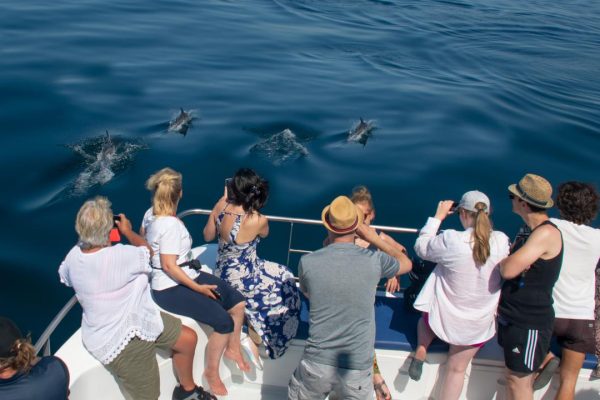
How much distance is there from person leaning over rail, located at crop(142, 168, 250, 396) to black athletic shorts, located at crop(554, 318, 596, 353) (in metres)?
2.71

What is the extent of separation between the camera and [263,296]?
5426mm

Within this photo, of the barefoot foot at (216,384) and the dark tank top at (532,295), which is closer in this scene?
the dark tank top at (532,295)

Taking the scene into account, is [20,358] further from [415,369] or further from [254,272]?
[415,369]

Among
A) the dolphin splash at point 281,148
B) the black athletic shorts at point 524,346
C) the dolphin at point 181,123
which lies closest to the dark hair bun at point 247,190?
the black athletic shorts at point 524,346

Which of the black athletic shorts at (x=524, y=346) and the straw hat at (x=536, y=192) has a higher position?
the straw hat at (x=536, y=192)

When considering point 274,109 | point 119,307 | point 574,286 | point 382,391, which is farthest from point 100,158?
point 574,286

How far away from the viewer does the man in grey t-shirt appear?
4.32 meters

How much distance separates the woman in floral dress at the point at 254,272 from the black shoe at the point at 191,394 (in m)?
0.55

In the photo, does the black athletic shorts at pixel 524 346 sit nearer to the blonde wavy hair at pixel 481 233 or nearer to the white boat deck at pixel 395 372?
the white boat deck at pixel 395 372

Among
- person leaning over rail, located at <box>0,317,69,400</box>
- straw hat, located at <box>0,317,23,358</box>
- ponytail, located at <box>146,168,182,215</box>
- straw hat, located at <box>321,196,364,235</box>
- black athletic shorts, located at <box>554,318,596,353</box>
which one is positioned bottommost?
black athletic shorts, located at <box>554,318,596,353</box>

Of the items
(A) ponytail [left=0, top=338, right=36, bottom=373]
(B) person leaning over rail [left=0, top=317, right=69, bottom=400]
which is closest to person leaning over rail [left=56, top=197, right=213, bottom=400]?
(B) person leaning over rail [left=0, top=317, right=69, bottom=400]

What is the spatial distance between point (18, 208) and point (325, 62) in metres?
11.9

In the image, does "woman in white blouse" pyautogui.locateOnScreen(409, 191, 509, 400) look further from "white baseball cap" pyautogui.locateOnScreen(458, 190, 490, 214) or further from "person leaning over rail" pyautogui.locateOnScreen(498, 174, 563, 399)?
"person leaning over rail" pyautogui.locateOnScreen(498, 174, 563, 399)

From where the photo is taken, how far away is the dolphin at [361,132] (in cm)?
1383
